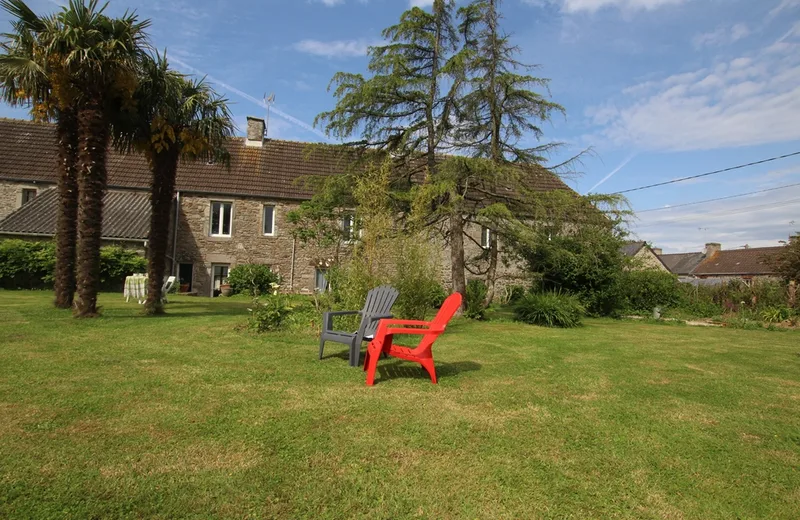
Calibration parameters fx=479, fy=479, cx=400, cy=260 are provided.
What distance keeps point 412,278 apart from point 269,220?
44.2ft

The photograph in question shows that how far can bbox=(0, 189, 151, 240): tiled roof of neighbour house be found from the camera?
1795 centimetres

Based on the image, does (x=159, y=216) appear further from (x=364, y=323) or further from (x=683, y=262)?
(x=683, y=262)

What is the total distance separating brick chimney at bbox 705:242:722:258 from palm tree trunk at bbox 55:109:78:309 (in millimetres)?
56580

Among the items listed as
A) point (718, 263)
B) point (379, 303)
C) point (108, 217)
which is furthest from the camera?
point (718, 263)

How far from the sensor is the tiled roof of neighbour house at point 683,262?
51469 mm

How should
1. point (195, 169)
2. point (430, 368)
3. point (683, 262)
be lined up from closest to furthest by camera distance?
point (430, 368)
point (195, 169)
point (683, 262)

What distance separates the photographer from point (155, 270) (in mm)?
10773

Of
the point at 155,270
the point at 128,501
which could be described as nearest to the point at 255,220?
the point at 155,270

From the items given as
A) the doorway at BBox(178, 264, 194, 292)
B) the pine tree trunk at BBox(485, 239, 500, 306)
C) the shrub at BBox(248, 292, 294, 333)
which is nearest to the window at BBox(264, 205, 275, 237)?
the doorway at BBox(178, 264, 194, 292)

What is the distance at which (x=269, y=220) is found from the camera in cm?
2130

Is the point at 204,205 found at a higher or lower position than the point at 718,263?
higher

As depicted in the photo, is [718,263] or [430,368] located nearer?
[430,368]

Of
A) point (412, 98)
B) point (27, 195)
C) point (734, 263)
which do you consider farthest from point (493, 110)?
point (734, 263)

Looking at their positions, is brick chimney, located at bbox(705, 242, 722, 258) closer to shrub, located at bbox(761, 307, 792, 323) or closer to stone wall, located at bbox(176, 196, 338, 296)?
shrub, located at bbox(761, 307, 792, 323)
